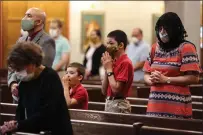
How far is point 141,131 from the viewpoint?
5.35m

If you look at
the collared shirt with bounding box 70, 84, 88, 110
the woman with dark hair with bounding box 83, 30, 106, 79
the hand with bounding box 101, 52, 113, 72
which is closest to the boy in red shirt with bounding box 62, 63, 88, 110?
the collared shirt with bounding box 70, 84, 88, 110

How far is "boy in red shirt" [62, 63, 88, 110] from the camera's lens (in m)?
6.79

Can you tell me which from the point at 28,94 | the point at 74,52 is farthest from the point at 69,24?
the point at 28,94

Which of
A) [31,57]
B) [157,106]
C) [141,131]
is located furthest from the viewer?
[157,106]

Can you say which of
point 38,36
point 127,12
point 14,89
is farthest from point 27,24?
point 127,12

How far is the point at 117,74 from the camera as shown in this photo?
20.8ft

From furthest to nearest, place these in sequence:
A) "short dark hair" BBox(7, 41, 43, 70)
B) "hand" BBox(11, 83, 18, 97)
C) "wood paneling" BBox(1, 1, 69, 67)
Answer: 1. "wood paneling" BBox(1, 1, 69, 67)
2. "hand" BBox(11, 83, 18, 97)
3. "short dark hair" BBox(7, 41, 43, 70)

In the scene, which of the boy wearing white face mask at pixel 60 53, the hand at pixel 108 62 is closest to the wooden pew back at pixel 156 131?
the hand at pixel 108 62

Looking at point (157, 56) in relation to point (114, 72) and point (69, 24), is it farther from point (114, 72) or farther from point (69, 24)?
point (69, 24)

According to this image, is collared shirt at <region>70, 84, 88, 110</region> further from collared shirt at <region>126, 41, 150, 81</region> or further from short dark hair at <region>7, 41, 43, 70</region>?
collared shirt at <region>126, 41, 150, 81</region>

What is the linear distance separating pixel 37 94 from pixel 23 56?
0.32 metres

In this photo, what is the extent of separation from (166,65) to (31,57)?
172 centimetres

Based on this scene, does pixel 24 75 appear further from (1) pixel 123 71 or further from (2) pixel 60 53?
(2) pixel 60 53

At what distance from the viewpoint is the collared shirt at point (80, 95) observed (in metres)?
6.80
